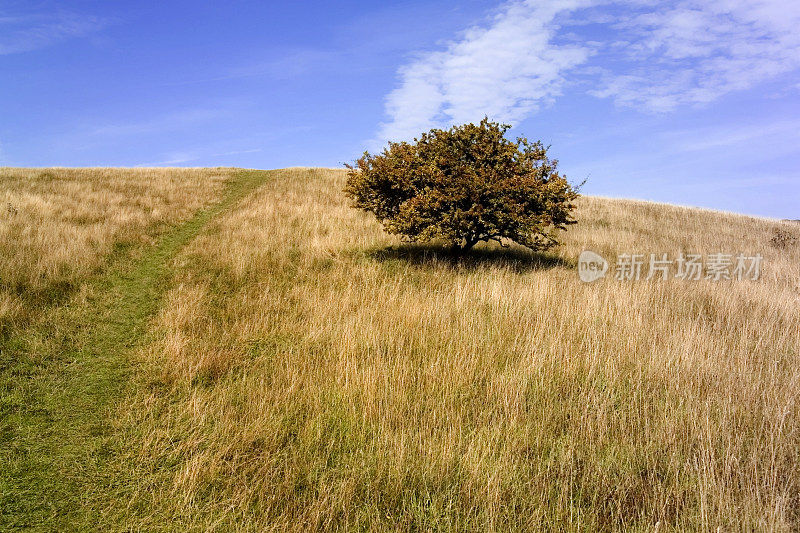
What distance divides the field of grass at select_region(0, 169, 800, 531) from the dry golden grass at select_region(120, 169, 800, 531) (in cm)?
3

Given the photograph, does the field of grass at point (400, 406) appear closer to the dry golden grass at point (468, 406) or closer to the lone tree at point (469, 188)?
the dry golden grass at point (468, 406)

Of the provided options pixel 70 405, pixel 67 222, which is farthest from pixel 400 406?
pixel 67 222

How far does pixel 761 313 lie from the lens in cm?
770

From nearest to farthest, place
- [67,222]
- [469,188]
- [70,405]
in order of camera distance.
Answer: [70,405], [469,188], [67,222]

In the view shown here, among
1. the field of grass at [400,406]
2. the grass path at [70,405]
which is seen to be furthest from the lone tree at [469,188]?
the grass path at [70,405]

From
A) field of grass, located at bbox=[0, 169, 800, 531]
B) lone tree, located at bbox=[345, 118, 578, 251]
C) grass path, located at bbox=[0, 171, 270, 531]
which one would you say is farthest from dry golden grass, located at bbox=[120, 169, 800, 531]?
lone tree, located at bbox=[345, 118, 578, 251]

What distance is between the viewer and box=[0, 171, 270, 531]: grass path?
3.31 meters

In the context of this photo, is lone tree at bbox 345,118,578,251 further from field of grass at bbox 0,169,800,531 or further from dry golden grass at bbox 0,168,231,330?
dry golden grass at bbox 0,168,231,330

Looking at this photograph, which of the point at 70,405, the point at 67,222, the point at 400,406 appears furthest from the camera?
the point at 67,222

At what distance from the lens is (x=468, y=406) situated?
4.33 metres

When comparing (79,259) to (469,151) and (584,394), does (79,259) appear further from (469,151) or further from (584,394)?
(584,394)

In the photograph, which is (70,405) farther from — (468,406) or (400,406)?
(468,406)

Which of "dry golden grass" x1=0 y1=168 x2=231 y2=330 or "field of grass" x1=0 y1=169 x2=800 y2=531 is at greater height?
"dry golden grass" x1=0 y1=168 x2=231 y2=330

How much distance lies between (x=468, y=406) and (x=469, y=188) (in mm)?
5674
